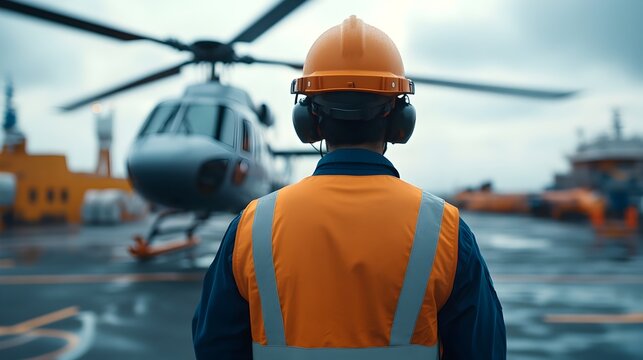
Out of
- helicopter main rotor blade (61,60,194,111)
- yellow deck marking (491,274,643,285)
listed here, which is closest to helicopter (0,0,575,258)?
helicopter main rotor blade (61,60,194,111)

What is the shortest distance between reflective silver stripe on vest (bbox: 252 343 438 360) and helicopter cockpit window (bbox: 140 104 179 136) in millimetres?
6140

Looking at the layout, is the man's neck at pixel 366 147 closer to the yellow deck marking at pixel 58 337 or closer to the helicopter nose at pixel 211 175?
the yellow deck marking at pixel 58 337

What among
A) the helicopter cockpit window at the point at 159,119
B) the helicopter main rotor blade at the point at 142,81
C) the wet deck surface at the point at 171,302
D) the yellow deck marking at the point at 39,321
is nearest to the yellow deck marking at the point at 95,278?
the wet deck surface at the point at 171,302

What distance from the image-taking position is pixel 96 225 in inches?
749

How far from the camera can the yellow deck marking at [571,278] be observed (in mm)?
7203

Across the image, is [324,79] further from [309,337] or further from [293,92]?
[309,337]

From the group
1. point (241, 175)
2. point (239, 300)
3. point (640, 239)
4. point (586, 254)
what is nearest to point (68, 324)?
point (241, 175)

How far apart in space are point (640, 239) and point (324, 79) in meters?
15.8

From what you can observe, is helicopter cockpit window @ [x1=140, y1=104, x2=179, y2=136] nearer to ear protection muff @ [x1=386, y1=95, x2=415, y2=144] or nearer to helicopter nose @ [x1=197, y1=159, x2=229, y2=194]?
helicopter nose @ [x1=197, y1=159, x2=229, y2=194]

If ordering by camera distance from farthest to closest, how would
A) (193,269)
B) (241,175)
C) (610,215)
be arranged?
(610,215)
(193,269)
(241,175)

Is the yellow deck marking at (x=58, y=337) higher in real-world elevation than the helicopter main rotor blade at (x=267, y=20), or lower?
lower

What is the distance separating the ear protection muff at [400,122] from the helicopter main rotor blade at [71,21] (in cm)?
533

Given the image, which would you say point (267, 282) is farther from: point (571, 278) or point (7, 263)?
point (7, 263)

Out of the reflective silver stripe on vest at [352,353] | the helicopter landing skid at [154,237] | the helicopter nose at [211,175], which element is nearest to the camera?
the reflective silver stripe on vest at [352,353]
